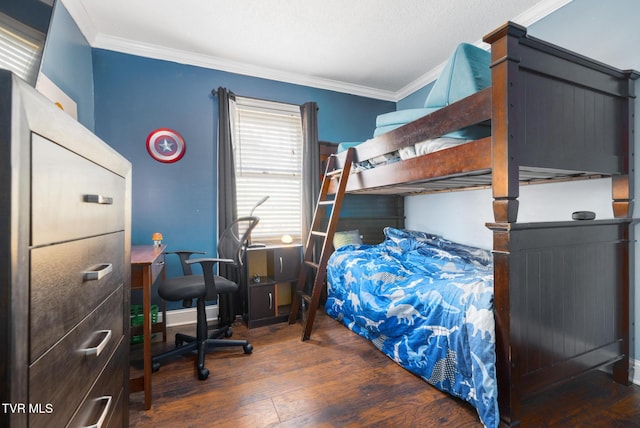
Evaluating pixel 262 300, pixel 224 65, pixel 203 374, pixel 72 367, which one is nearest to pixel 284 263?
pixel 262 300

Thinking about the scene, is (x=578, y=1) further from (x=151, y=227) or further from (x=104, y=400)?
(x=151, y=227)

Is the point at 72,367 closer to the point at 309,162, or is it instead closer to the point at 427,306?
the point at 427,306

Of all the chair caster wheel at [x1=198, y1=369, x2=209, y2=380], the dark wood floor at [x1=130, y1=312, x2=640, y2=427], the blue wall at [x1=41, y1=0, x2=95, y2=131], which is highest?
the blue wall at [x1=41, y1=0, x2=95, y2=131]

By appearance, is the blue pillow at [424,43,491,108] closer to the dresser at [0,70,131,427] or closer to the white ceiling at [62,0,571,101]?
the white ceiling at [62,0,571,101]

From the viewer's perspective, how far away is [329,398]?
1611 mm

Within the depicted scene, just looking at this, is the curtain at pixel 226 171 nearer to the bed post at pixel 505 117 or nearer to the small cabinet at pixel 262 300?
the small cabinet at pixel 262 300

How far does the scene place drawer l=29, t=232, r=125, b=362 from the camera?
499 millimetres

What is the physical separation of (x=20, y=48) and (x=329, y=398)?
1.88 m

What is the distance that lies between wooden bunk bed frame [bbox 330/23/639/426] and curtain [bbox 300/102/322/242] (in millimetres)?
1504

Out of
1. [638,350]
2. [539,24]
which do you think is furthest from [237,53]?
[638,350]

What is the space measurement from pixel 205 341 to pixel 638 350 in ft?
9.08

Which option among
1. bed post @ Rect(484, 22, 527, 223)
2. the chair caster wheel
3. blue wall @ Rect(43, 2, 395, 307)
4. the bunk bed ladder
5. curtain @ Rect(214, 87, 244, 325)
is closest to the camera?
bed post @ Rect(484, 22, 527, 223)

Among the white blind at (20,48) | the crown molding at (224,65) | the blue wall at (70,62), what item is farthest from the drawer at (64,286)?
the crown molding at (224,65)

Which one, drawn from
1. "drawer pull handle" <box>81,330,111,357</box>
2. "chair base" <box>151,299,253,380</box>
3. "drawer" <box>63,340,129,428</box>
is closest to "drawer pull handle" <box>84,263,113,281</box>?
"drawer pull handle" <box>81,330,111,357</box>
